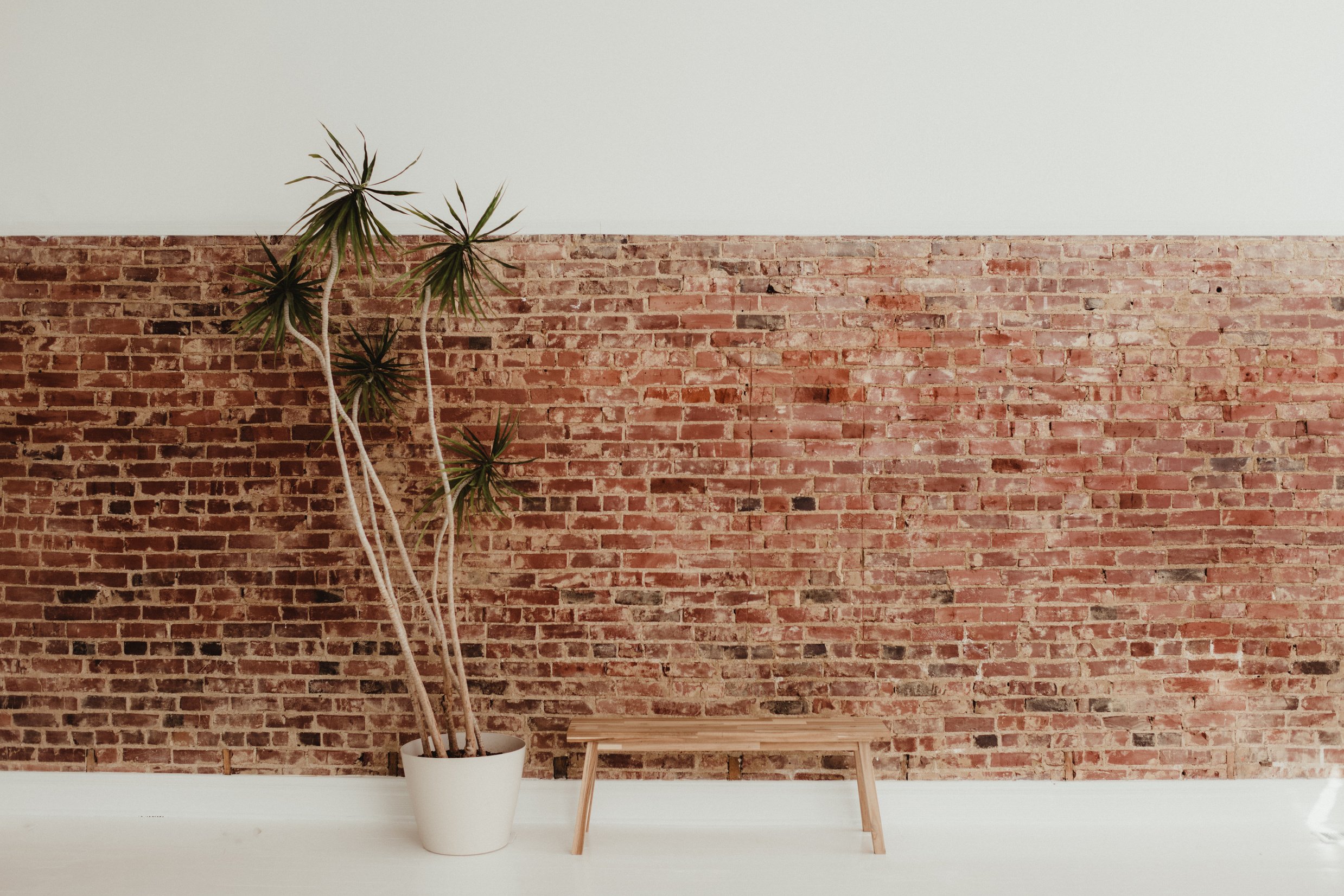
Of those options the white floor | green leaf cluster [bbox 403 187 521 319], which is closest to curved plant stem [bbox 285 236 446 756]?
green leaf cluster [bbox 403 187 521 319]

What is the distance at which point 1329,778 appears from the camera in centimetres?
361

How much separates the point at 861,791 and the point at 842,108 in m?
3.12

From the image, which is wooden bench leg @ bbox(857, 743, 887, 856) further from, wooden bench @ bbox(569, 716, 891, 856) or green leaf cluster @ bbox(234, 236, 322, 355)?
green leaf cluster @ bbox(234, 236, 322, 355)

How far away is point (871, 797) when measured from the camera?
3.24 m

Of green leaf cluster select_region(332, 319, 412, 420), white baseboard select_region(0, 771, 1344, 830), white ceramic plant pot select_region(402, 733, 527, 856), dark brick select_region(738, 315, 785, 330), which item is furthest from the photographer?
dark brick select_region(738, 315, 785, 330)

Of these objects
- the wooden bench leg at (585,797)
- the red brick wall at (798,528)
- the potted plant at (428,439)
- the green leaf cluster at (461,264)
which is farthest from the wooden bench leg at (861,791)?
the green leaf cluster at (461,264)

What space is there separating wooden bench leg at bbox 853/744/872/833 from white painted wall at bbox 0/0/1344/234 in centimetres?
236

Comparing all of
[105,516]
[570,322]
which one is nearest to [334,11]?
[570,322]

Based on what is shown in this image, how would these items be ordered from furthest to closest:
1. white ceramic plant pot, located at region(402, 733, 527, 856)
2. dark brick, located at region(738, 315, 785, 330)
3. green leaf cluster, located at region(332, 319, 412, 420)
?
dark brick, located at region(738, 315, 785, 330), green leaf cluster, located at region(332, 319, 412, 420), white ceramic plant pot, located at region(402, 733, 527, 856)

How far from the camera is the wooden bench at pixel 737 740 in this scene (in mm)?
Result: 3223

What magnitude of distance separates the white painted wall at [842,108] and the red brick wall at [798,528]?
8.0 inches

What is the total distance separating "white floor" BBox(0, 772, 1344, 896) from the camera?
9.87 feet

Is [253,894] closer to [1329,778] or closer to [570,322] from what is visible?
[570,322]

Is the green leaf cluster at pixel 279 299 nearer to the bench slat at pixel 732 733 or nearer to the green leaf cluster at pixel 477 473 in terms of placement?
the green leaf cluster at pixel 477 473
